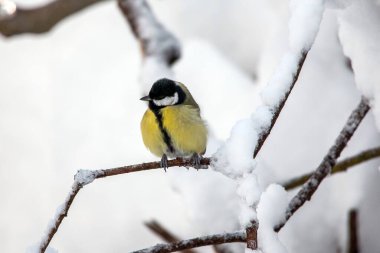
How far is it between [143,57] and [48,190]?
0.69 m

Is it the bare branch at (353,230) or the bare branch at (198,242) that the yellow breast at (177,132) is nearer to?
the bare branch at (353,230)

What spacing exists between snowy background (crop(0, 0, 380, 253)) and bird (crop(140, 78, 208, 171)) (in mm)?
205

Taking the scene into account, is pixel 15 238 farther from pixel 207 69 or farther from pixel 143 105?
pixel 207 69

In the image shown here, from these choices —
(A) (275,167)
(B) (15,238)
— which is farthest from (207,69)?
(B) (15,238)

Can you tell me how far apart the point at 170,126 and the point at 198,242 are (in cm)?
57

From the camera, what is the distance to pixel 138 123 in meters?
2.56

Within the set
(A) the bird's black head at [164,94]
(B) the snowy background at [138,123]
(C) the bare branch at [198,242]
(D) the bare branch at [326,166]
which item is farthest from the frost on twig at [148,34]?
(C) the bare branch at [198,242]

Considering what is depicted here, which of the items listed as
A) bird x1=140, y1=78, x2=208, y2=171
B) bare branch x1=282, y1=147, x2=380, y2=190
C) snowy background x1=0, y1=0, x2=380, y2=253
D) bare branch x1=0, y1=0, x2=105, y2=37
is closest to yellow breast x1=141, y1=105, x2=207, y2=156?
bird x1=140, y1=78, x2=208, y2=171

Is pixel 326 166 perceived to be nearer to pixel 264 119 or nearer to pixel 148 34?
pixel 264 119

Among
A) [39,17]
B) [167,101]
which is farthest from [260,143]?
[39,17]

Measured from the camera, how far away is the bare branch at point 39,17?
2529 millimetres

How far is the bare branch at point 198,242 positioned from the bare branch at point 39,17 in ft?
5.22

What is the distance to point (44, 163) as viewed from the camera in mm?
2689

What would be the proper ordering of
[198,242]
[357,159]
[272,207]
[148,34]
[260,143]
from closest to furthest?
[260,143] < [198,242] < [272,207] < [357,159] < [148,34]
